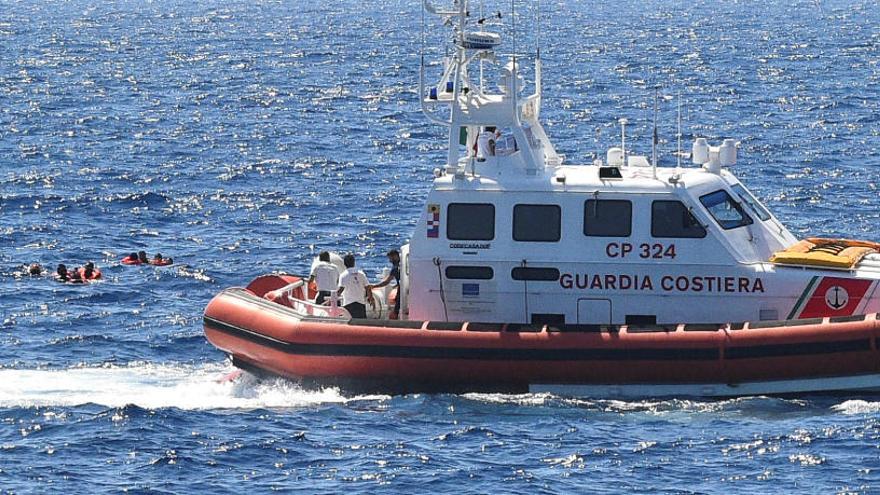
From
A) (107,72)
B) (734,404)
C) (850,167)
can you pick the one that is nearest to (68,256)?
(734,404)

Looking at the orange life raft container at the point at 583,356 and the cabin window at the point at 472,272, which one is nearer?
the orange life raft container at the point at 583,356

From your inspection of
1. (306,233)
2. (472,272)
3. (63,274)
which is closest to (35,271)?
(63,274)

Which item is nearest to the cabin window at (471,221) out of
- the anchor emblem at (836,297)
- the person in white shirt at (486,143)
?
the person in white shirt at (486,143)

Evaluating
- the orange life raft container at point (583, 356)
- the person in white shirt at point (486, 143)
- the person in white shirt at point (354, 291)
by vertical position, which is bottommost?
the orange life raft container at point (583, 356)

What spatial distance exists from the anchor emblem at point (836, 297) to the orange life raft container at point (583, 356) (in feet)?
2.19

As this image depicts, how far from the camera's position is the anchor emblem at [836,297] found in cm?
2558

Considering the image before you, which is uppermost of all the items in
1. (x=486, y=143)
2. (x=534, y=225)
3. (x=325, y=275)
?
(x=486, y=143)

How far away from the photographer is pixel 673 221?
26.0 m

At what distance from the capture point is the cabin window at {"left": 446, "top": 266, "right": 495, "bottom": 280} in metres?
26.3

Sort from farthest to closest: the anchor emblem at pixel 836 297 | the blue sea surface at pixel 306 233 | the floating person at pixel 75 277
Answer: the floating person at pixel 75 277, the anchor emblem at pixel 836 297, the blue sea surface at pixel 306 233

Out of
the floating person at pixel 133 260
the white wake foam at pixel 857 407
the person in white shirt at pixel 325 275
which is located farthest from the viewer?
the floating person at pixel 133 260

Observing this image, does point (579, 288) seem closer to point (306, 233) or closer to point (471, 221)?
point (471, 221)

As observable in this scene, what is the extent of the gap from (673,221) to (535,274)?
79.6 inches

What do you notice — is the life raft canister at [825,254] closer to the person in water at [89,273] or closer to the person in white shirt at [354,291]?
the person in white shirt at [354,291]
